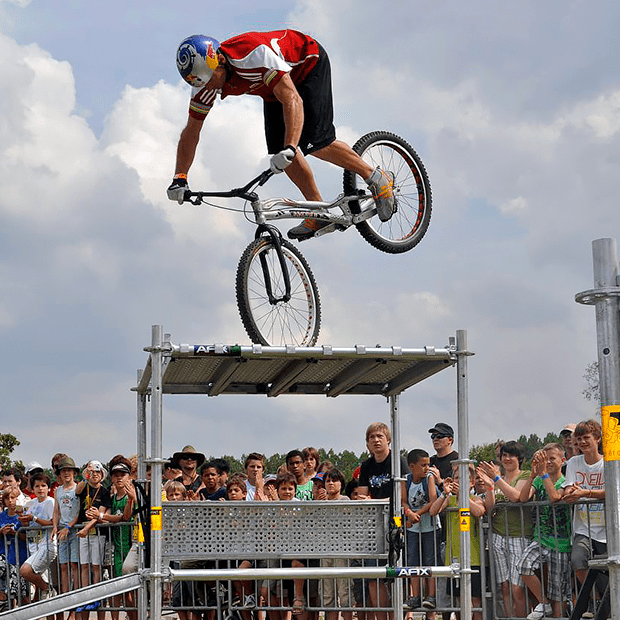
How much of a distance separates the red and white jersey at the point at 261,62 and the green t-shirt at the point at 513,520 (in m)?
4.31

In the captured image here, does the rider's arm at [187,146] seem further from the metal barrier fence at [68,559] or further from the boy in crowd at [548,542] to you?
the boy in crowd at [548,542]

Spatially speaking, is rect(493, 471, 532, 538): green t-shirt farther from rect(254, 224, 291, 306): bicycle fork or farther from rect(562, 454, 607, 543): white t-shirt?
rect(254, 224, 291, 306): bicycle fork

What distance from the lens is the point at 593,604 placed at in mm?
8758

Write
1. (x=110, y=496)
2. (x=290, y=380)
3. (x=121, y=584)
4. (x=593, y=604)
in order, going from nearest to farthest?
(x=121, y=584) → (x=290, y=380) → (x=593, y=604) → (x=110, y=496)

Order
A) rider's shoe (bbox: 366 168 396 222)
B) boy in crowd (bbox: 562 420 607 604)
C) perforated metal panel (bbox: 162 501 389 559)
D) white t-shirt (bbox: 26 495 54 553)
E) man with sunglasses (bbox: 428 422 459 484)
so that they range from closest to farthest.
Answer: perforated metal panel (bbox: 162 501 389 559)
boy in crowd (bbox: 562 420 607 604)
rider's shoe (bbox: 366 168 396 222)
man with sunglasses (bbox: 428 422 459 484)
white t-shirt (bbox: 26 495 54 553)

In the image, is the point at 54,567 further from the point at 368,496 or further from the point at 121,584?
the point at 121,584

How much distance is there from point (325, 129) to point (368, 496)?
3.59m

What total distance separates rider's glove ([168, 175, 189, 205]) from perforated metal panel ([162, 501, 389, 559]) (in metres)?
2.75

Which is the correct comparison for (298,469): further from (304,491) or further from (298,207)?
(298,207)

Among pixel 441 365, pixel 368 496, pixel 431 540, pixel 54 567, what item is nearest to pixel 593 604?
pixel 431 540

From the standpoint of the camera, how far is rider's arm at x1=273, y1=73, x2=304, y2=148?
8188 millimetres

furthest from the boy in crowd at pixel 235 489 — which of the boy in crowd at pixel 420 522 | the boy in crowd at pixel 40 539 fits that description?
the boy in crowd at pixel 40 539

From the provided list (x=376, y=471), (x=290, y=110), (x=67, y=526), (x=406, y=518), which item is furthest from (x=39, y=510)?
(x=290, y=110)

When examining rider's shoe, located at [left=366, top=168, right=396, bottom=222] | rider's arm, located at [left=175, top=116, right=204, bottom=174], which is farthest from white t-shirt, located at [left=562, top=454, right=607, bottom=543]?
rider's arm, located at [left=175, top=116, right=204, bottom=174]
